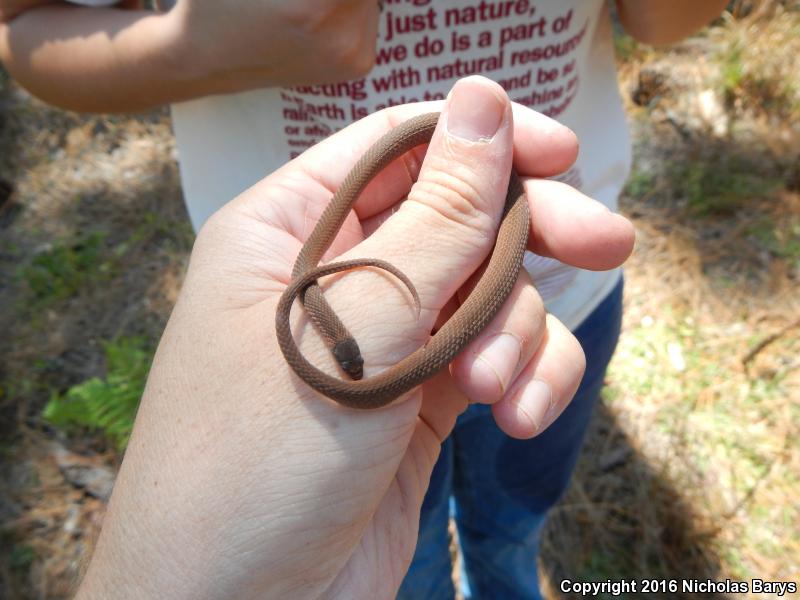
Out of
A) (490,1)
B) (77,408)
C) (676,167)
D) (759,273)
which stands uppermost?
(490,1)

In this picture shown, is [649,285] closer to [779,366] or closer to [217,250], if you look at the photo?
→ [779,366]

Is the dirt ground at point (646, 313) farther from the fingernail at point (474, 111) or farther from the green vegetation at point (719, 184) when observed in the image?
the fingernail at point (474, 111)

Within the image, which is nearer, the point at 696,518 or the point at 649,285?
the point at 696,518

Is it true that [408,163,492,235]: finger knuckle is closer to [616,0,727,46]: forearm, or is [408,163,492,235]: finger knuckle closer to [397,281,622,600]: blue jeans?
[397,281,622,600]: blue jeans

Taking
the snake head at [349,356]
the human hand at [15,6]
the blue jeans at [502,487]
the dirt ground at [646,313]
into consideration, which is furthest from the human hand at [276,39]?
the dirt ground at [646,313]

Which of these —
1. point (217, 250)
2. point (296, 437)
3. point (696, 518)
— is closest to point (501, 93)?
point (217, 250)

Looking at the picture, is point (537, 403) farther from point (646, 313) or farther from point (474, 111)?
point (646, 313)

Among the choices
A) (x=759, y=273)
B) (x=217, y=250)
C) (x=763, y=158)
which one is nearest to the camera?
(x=217, y=250)

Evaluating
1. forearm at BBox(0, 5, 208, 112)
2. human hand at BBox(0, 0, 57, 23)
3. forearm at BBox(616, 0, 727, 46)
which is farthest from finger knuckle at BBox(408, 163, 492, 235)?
human hand at BBox(0, 0, 57, 23)
